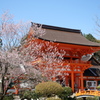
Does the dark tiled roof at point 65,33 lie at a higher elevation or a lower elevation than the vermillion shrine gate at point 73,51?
higher

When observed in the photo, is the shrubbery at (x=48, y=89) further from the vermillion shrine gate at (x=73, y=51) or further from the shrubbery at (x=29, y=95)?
the vermillion shrine gate at (x=73, y=51)

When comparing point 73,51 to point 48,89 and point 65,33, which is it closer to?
point 65,33

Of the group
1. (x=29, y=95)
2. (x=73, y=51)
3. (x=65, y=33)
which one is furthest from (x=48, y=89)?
(x=65, y=33)

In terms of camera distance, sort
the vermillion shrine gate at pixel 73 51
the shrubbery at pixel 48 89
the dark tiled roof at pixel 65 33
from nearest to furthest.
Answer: the shrubbery at pixel 48 89, the vermillion shrine gate at pixel 73 51, the dark tiled roof at pixel 65 33

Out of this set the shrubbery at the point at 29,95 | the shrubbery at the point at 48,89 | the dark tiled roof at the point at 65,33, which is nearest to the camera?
the shrubbery at the point at 48,89

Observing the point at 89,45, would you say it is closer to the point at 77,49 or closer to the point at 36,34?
the point at 77,49

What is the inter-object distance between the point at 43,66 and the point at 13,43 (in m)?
4.08

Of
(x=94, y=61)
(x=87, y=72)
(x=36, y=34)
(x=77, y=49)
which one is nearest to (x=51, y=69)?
(x=36, y=34)

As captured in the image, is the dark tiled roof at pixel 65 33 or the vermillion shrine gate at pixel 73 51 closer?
the vermillion shrine gate at pixel 73 51

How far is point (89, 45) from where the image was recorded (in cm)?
2172

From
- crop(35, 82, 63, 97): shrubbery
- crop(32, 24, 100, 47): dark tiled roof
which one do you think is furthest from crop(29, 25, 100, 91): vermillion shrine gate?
crop(35, 82, 63, 97): shrubbery

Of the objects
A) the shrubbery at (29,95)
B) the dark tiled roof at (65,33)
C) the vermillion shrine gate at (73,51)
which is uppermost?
the dark tiled roof at (65,33)

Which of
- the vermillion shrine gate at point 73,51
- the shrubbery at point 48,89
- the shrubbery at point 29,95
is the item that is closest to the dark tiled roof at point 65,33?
the vermillion shrine gate at point 73,51

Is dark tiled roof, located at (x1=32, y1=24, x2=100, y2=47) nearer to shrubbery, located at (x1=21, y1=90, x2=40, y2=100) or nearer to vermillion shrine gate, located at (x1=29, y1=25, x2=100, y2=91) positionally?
vermillion shrine gate, located at (x1=29, y1=25, x2=100, y2=91)
